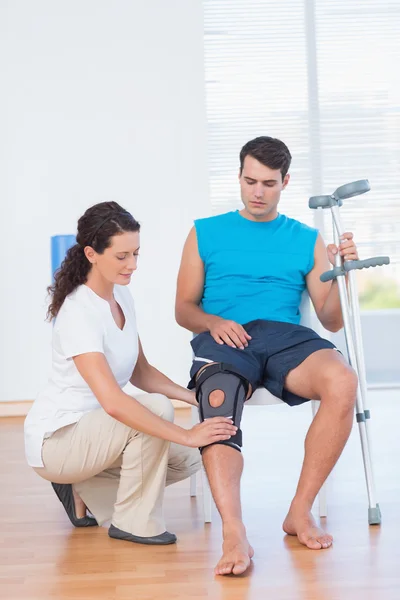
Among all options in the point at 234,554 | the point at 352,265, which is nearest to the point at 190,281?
the point at 352,265

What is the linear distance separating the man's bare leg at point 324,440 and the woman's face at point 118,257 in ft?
1.99

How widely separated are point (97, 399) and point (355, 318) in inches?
31.3

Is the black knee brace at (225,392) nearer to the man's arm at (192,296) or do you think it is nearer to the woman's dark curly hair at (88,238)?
the man's arm at (192,296)

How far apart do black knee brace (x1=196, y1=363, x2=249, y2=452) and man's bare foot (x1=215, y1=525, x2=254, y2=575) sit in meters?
0.25

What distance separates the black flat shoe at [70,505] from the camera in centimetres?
271

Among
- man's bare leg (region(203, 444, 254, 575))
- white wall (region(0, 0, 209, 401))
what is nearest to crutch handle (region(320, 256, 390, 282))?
man's bare leg (region(203, 444, 254, 575))

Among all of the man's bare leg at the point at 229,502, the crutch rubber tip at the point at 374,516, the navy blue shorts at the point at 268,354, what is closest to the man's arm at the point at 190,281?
the navy blue shorts at the point at 268,354

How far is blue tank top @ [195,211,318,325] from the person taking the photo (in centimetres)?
297

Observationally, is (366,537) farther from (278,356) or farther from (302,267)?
(302,267)

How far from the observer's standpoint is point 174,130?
5020 mm

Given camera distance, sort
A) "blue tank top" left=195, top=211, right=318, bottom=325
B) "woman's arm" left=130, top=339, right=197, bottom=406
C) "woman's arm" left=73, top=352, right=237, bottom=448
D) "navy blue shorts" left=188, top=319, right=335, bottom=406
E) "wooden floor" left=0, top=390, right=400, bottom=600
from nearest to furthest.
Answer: "wooden floor" left=0, top=390, right=400, bottom=600
"woman's arm" left=73, top=352, right=237, bottom=448
"navy blue shorts" left=188, top=319, right=335, bottom=406
"woman's arm" left=130, top=339, right=197, bottom=406
"blue tank top" left=195, top=211, right=318, bottom=325

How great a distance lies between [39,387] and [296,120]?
2205 mm

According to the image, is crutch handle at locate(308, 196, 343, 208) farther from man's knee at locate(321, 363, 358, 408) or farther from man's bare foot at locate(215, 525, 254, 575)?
man's bare foot at locate(215, 525, 254, 575)

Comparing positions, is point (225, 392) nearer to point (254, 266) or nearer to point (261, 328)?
point (261, 328)
